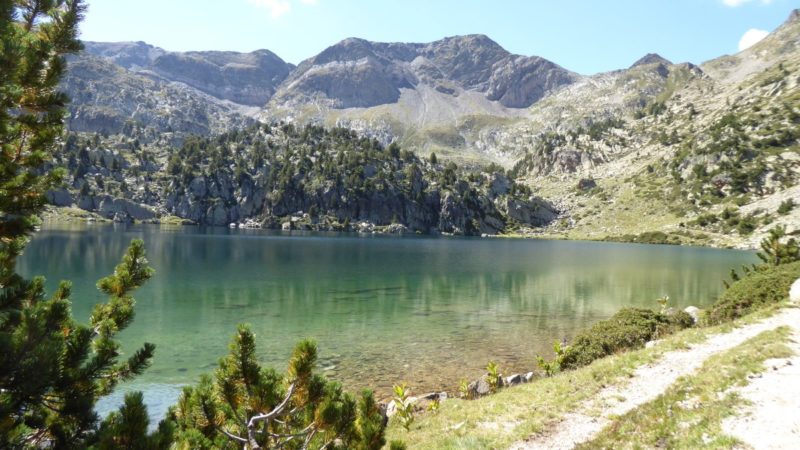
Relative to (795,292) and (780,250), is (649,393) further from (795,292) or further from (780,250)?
(780,250)

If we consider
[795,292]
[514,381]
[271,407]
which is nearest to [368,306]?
[514,381]

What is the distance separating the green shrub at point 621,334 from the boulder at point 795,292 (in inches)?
197

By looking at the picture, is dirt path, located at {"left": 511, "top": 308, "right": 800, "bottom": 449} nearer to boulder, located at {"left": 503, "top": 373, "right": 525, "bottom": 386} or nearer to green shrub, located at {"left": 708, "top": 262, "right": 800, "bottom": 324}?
green shrub, located at {"left": 708, "top": 262, "right": 800, "bottom": 324}

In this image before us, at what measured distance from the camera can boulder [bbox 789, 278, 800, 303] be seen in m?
22.5

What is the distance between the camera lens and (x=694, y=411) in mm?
11688

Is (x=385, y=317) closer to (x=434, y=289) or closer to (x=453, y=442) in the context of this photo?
(x=434, y=289)

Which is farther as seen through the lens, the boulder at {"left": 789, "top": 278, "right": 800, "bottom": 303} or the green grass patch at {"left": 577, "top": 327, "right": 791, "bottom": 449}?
the boulder at {"left": 789, "top": 278, "right": 800, "bottom": 303}

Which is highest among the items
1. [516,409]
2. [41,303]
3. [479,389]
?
[41,303]

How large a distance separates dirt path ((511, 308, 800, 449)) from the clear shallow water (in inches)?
440

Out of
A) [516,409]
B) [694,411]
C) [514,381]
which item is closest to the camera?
[694,411]

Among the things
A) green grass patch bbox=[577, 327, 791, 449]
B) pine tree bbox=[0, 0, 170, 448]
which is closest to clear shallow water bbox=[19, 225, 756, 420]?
green grass patch bbox=[577, 327, 791, 449]

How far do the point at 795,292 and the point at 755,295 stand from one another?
8.35ft

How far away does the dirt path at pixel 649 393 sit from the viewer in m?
12.0

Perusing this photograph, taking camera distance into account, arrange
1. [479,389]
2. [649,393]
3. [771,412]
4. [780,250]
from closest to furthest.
→ [771,412] < [649,393] < [479,389] < [780,250]
